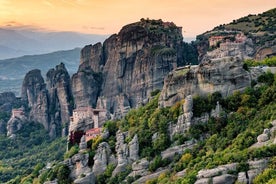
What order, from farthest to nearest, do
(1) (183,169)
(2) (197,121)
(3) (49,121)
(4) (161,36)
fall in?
(3) (49,121) → (4) (161,36) → (2) (197,121) → (1) (183,169)

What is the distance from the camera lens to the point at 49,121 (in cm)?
12712

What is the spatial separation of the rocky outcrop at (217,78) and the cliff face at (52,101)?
226 feet

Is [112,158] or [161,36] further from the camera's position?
[161,36]

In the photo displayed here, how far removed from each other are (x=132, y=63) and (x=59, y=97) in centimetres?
1963

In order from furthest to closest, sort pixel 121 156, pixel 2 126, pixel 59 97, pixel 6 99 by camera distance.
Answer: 1. pixel 6 99
2. pixel 2 126
3. pixel 59 97
4. pixel 121 156

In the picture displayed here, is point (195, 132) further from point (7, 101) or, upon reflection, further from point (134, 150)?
point (7, 101)

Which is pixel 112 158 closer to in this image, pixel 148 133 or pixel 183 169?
pixel 148 133

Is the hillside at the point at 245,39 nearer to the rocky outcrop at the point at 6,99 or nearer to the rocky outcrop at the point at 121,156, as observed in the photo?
the rocky outcrop at the point at 121,156

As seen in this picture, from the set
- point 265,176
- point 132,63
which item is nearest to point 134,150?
point 265,176

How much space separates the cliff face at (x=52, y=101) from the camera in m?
123

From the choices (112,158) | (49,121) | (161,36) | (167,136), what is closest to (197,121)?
(167,136)

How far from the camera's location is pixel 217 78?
5191 centimetres

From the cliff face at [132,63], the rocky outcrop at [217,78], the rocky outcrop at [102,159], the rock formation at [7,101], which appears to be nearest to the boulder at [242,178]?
the rocky outcrop at [217,78]

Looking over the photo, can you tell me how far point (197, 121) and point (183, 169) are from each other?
5703 mm
